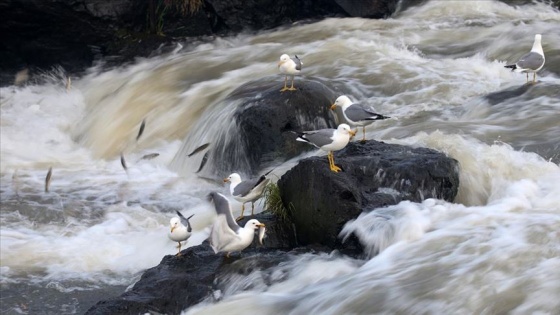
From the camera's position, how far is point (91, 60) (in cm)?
1669

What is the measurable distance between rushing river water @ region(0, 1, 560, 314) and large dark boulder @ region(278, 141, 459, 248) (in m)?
0.19

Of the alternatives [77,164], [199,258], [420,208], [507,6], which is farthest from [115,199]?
[507,6]

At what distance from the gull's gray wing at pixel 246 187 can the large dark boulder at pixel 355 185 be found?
0.25m

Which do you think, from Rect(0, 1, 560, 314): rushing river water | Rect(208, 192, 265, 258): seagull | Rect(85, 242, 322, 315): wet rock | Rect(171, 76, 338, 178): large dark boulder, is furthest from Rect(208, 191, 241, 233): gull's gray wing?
Rect(171, 76, 338, 178): large dark boulder

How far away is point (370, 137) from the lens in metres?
10.1

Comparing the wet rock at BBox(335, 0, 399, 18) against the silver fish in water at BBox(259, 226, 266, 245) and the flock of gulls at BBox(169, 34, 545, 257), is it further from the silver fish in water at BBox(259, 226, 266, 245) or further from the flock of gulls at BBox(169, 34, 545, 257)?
the silver fish in water at BBox(259, 226, 266, 245)

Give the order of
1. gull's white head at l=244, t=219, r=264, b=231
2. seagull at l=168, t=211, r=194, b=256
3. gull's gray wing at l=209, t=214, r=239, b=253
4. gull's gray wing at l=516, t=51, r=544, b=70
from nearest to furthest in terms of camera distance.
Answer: gull's gray wing at l=209, t=214, r=239, b=253 → gull's white head at l=244, t=219, r=264, b=231 → seagull at l=168, t=211, r=194, b=256 → gull's gray wing at l=516, t=51, r=544, b=70

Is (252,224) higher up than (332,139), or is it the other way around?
(332,139)

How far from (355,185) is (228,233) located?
1.20 metres

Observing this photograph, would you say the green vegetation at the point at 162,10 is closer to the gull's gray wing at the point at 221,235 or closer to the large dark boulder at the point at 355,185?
the large dark boulder at the point at 355,185

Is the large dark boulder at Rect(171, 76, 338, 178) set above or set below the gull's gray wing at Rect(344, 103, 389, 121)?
below

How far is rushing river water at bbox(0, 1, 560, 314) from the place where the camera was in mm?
6348

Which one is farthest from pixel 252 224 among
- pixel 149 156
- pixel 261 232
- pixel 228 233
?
pixel 149 156

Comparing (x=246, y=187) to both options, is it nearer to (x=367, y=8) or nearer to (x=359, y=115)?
(x=359, y=115)
